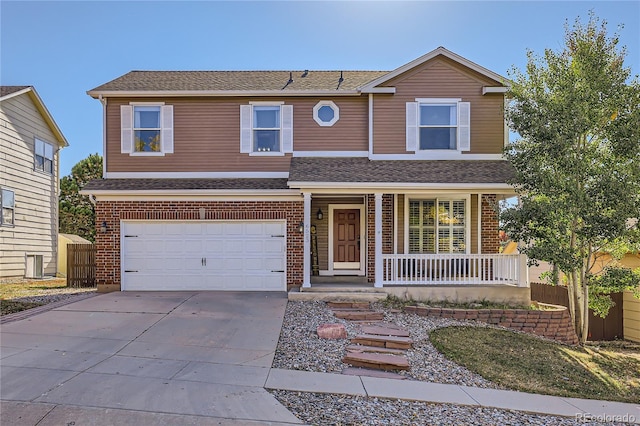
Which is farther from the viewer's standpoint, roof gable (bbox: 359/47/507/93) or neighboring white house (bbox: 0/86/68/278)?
neighboring white house (bbox: 0/86/68/278)

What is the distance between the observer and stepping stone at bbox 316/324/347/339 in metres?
7.65

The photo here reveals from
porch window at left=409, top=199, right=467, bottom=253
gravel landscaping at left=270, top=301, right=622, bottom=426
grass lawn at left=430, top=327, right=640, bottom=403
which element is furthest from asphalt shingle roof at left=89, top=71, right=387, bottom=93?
grass lawn at left=430, top=327, right=640, bottom=403

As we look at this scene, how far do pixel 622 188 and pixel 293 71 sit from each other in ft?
32.7

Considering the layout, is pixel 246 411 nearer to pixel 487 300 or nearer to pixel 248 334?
pixel 248 334

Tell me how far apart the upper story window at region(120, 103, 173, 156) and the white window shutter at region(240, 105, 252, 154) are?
1.96 m

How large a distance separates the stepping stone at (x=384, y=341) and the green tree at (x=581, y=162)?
4.13m

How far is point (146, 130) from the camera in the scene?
12.6m

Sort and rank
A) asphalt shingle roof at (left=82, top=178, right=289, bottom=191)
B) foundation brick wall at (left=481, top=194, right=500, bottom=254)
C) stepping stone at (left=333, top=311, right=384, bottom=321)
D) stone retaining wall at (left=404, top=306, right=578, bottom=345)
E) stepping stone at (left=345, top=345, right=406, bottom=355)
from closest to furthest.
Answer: stepping stone at (left=345, top=345, right=406, bottom=355) < stepping stone at (left=333, top=311, right=384, bottom=321) < stone retaining wall at (left=404, top=306, right=578, bottom=345) < asphalt shingle roof at (left=82, top=178, right=289, bottom=191) < foundation brick wall at (left=481, top=194, right=500, bottom=254)

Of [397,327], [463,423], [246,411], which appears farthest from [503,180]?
[246,411]

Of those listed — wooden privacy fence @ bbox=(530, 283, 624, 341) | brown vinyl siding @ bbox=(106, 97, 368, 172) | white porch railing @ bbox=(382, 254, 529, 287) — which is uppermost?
brown vinyl siding @ bbox=(106, 97, 368, 172)

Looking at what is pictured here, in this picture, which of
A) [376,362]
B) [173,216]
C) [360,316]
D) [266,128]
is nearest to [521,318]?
[360,316]

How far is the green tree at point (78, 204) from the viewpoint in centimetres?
2623

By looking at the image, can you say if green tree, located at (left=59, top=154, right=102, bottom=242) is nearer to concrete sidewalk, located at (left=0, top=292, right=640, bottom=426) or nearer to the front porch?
the front porch

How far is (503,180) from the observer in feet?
36.2
